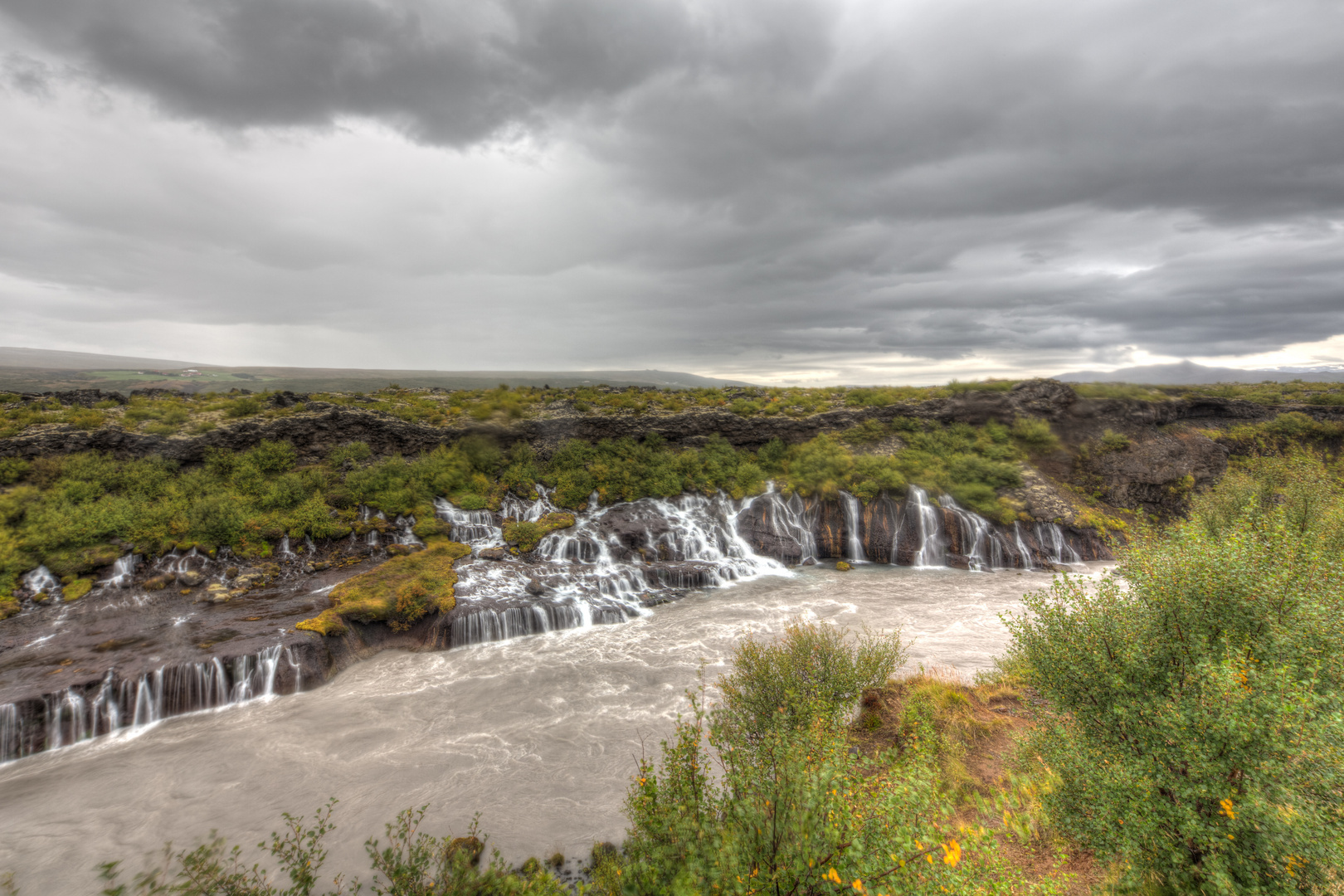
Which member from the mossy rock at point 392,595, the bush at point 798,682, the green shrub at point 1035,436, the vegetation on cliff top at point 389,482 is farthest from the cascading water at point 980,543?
the mossy rock at point 392,595

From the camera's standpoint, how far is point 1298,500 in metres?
19.0

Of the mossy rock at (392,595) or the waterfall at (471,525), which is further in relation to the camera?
the waterfall at (471,525)

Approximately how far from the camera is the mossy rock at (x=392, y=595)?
20031mm

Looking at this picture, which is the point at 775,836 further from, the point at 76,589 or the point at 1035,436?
the point at 1035,436

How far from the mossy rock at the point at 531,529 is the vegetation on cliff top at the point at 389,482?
200 mm

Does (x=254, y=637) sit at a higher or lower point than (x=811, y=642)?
lower

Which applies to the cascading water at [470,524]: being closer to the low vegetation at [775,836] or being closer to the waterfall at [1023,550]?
the low vegetation at [775,836]

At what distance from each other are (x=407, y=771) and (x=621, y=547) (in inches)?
688

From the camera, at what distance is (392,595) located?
71.8ft

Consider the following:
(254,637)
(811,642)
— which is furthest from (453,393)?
(811,642)

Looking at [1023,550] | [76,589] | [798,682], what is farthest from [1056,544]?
[76,589]

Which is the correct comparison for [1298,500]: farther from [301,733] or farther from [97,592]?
[97,592]

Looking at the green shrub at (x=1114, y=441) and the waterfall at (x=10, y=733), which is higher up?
the green shrub at (x=1114, y=441)

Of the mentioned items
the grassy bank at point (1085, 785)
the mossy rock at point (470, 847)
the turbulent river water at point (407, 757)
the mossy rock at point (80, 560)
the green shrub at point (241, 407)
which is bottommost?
the turbulent river water at point (407, 757)
